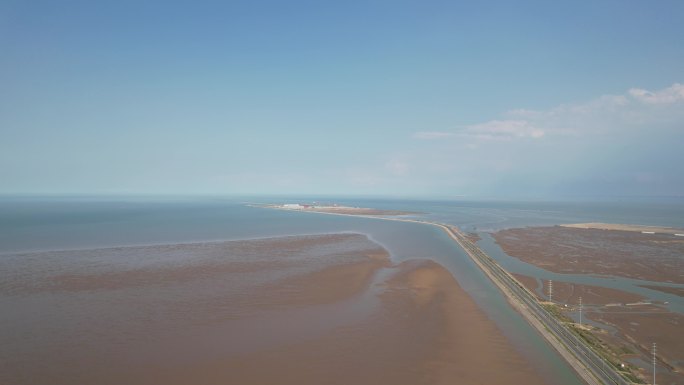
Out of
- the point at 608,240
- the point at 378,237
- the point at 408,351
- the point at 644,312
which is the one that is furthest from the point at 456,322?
the point at 608,240

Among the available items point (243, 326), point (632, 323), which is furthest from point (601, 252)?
point (243, 326)

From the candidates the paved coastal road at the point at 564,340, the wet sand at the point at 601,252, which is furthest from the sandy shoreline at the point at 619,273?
the paved coastal road at the point at 564,340

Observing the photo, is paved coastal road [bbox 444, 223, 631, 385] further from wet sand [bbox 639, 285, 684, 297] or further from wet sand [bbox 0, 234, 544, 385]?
wet sand [bbox 639, 285, 684, 297]

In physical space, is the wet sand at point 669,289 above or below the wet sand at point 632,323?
above

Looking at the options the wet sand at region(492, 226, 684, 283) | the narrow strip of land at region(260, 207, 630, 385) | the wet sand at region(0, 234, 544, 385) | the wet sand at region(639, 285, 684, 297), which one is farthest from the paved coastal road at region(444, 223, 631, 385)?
the wet sand at region(492, 226, 684, 283)

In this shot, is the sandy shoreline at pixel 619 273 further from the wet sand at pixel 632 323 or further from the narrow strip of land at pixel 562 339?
the narrow strip of land at pixel 562 339

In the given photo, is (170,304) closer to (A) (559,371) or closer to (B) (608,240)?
(A) (559,371)
